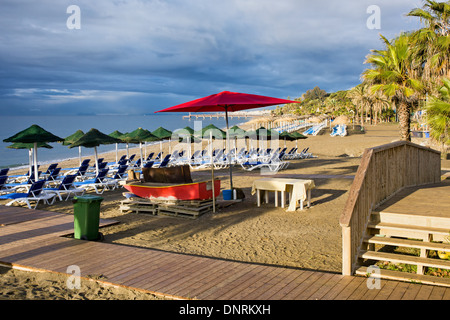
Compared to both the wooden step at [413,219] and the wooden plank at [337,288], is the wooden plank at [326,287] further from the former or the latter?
the wooden step at [413,219]

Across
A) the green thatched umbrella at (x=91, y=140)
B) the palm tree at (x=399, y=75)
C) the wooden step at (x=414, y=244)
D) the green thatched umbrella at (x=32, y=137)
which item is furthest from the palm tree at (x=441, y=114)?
the green thatched umbrella at (x=32, y=137)

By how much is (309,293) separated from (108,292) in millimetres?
2319

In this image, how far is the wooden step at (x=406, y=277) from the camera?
14.2 feet

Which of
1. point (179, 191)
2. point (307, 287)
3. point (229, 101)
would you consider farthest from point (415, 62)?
point (307, 287)

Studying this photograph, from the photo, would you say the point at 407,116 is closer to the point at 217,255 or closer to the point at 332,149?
the point at 217,255

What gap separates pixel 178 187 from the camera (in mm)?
9312

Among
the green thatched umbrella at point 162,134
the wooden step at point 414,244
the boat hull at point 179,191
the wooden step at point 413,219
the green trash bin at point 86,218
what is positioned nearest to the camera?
the wooden step at point 414,244

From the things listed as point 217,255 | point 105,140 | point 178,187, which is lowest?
point 217,255

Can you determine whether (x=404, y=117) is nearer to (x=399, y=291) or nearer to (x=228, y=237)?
(x=228, y=237)

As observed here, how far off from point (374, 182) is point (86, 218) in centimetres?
484

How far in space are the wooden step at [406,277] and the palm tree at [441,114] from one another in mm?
7011
